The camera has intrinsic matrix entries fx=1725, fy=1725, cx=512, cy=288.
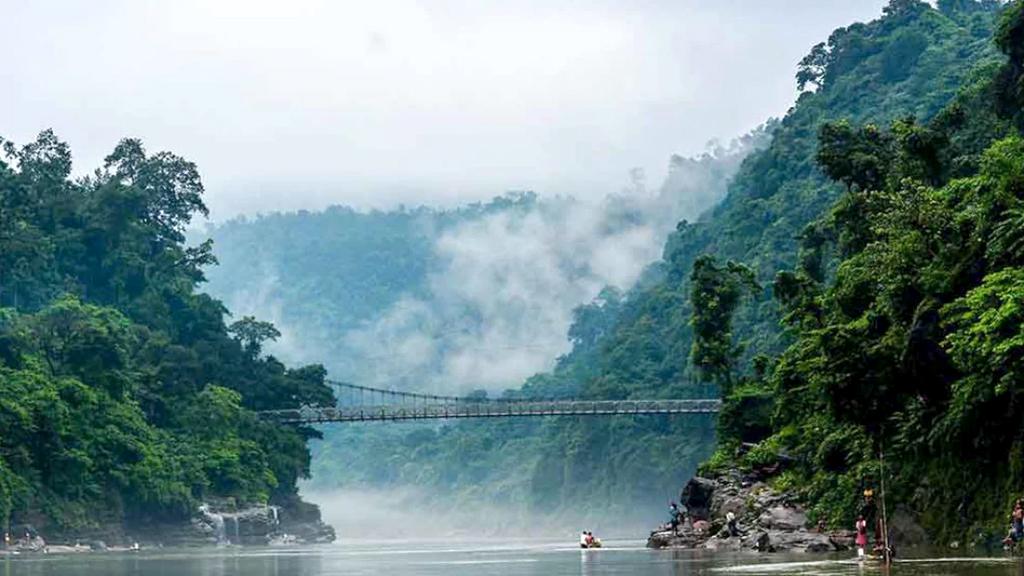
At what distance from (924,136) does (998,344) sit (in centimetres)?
2477

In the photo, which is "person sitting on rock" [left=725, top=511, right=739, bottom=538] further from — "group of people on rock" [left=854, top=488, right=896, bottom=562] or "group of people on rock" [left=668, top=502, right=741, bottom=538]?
"group of people on rock" [left=854, top=488, right=896, bottom=562]

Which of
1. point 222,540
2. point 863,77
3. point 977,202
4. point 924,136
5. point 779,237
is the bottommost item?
point 222,540

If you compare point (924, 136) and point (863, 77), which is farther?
point (863, 77)

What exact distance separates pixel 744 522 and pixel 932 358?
1618cm

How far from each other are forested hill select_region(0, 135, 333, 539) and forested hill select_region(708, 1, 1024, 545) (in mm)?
55579

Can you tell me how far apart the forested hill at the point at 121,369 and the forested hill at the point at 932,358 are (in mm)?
55579

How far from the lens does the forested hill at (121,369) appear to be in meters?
104

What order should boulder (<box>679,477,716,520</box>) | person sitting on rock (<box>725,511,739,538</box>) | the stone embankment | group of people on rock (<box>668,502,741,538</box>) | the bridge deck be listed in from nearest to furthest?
the stone embankment < person sitting on rock (<box>725,511,739,538</box>) < group of people on rock (<box>668,502,741,538</box>) < boulder (<box>679,477,716,520</box>) < the bridge deck

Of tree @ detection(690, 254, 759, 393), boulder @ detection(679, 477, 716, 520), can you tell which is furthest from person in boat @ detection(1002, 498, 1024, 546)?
tree @ detection(690, 254, 759, 393)

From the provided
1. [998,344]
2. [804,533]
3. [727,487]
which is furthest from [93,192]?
[998,344]

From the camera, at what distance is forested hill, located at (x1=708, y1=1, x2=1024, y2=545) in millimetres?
42438

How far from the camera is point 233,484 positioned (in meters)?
124

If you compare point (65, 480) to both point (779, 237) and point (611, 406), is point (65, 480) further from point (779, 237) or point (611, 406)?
point (779, 237)

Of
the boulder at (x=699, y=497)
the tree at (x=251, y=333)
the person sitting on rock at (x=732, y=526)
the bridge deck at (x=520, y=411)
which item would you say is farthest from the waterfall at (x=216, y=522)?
the person sitting on rock at (x=732, y=526)
